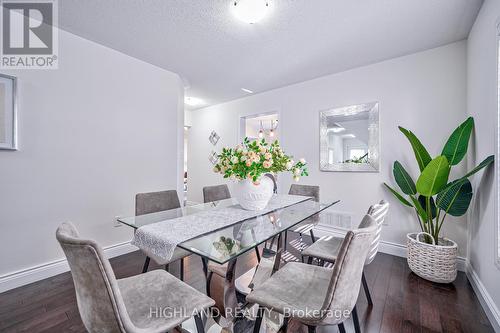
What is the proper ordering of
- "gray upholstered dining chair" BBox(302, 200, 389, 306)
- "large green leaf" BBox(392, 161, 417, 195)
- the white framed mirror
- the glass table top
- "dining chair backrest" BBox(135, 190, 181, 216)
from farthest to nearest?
the white framed mirror
"large green leaf" BBox(392, 161, 417, 195)
"dining chair backrest" BBox(135, 190, 181, 216)
"gray upholstered dining chair" BBox(302, 200, 389, 306)
the glass table top

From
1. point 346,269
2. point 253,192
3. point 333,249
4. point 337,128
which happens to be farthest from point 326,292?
point 337,128

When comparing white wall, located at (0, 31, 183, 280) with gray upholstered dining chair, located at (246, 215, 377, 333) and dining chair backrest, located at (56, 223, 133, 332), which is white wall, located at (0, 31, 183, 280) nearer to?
dining chair backrest, located at (56, 223, 133, 332)

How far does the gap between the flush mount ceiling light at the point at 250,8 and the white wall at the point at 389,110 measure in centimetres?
189

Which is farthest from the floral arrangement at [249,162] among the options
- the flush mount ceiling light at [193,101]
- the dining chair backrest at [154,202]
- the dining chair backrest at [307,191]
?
the flush mount ceiling light at [193,101]

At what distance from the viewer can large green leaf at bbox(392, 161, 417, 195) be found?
2428mm

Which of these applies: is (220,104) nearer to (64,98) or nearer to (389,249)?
(64,98)

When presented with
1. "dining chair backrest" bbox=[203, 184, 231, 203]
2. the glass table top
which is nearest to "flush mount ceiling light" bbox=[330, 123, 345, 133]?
the glass table top

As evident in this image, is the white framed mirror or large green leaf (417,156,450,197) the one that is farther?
the white framed mirror

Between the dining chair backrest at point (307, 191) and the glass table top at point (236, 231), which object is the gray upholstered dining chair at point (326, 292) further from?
the dining chair backrest at point (307, 191)

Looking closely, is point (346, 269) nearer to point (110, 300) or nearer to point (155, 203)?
point (110, 300)

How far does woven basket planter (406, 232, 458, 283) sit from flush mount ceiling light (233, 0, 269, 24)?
2.71 meters

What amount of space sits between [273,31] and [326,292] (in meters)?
2.35

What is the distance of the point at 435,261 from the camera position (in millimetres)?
2066

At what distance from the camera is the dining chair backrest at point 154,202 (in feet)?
6.51
